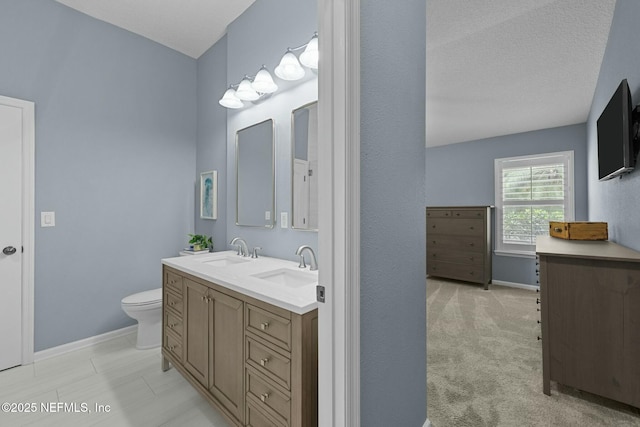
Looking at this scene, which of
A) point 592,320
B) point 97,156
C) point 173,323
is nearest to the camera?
point 592,320

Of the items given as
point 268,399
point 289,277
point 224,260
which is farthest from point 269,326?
point 224,260

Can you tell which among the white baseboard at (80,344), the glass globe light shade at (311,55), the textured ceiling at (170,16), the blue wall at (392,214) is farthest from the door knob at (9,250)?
the blue wall at (392,214)

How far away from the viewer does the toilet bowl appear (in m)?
2.39

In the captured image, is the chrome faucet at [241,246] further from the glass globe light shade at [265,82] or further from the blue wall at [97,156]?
the glass globe light shade at [265,82]

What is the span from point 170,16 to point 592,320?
155 inches

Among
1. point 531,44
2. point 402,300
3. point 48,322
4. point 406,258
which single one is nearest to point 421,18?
point 406,258

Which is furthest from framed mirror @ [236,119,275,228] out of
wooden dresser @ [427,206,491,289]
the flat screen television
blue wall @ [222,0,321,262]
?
wooden dresser @ [427,206,491,289]

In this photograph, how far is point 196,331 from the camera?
5.67ft

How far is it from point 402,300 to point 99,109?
3.12 meters

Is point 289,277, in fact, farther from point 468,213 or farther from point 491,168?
point 491,168

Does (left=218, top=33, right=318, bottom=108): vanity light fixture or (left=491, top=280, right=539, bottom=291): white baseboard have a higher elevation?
(left=218, top=33, right=318, bottom=108): vanity light fixture

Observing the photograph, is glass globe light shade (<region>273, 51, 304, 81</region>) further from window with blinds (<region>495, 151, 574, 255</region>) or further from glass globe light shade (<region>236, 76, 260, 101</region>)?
window with blinds (<region>495, 151, 574, 255</region>)

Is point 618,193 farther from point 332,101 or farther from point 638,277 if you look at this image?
point 332,101

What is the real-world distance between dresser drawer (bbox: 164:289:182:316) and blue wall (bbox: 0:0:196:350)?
1.06 meters
